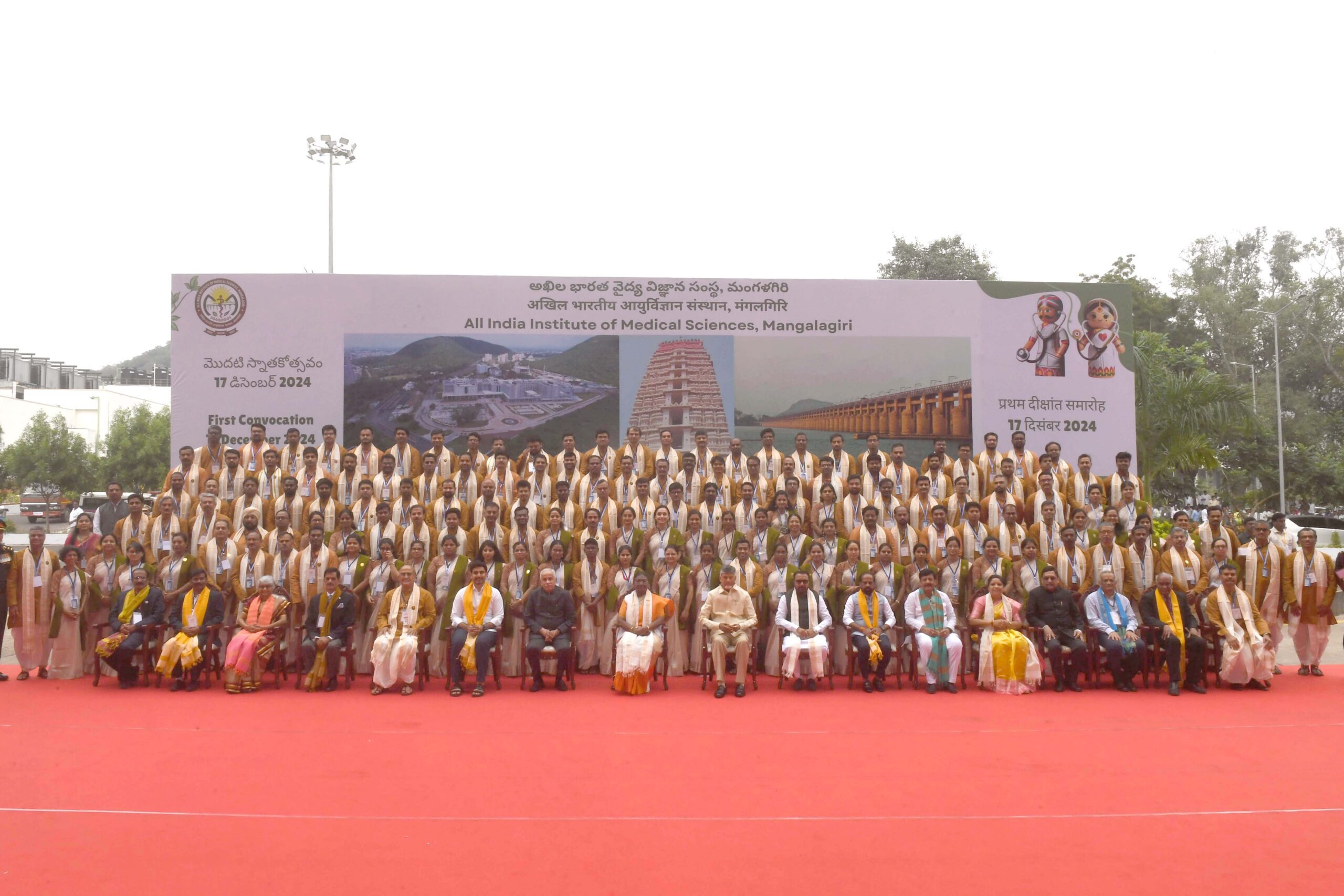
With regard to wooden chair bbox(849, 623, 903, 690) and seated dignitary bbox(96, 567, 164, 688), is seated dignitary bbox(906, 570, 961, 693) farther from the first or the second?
seated dignitary bbox(96, 567, 164, 688)

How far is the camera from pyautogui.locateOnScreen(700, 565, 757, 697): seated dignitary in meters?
8.58

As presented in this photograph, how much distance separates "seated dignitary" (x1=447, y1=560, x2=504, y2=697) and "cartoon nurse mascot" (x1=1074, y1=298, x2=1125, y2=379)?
8570 millimetres

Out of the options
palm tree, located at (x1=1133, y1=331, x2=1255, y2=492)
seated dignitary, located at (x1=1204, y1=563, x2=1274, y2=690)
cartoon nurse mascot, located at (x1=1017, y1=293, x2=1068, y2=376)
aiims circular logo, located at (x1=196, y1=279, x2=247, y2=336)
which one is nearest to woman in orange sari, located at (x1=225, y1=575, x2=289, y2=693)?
aiims circular logo, located at (x1=196, y1=279, x2=247, y2=336)

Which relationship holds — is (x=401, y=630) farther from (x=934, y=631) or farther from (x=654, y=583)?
(x=934, y=631)

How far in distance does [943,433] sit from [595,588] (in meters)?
5.89

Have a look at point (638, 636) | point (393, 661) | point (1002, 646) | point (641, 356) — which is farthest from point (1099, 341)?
point (393, 661)

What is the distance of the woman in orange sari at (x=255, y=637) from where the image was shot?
27.9 ft

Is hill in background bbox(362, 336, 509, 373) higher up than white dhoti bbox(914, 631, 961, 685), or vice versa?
hill in background bbox(362, 336, 509, 373)

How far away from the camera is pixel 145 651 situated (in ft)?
28.9

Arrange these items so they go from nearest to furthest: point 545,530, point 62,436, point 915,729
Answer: point 915,729, point 545,530, point 62,436

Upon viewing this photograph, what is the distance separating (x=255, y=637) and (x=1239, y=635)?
8.37 m

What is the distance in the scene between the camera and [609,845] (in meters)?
4.69

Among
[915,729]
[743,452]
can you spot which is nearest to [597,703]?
[915,729]

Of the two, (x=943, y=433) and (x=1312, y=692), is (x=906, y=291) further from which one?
(x=1312, y=692)
